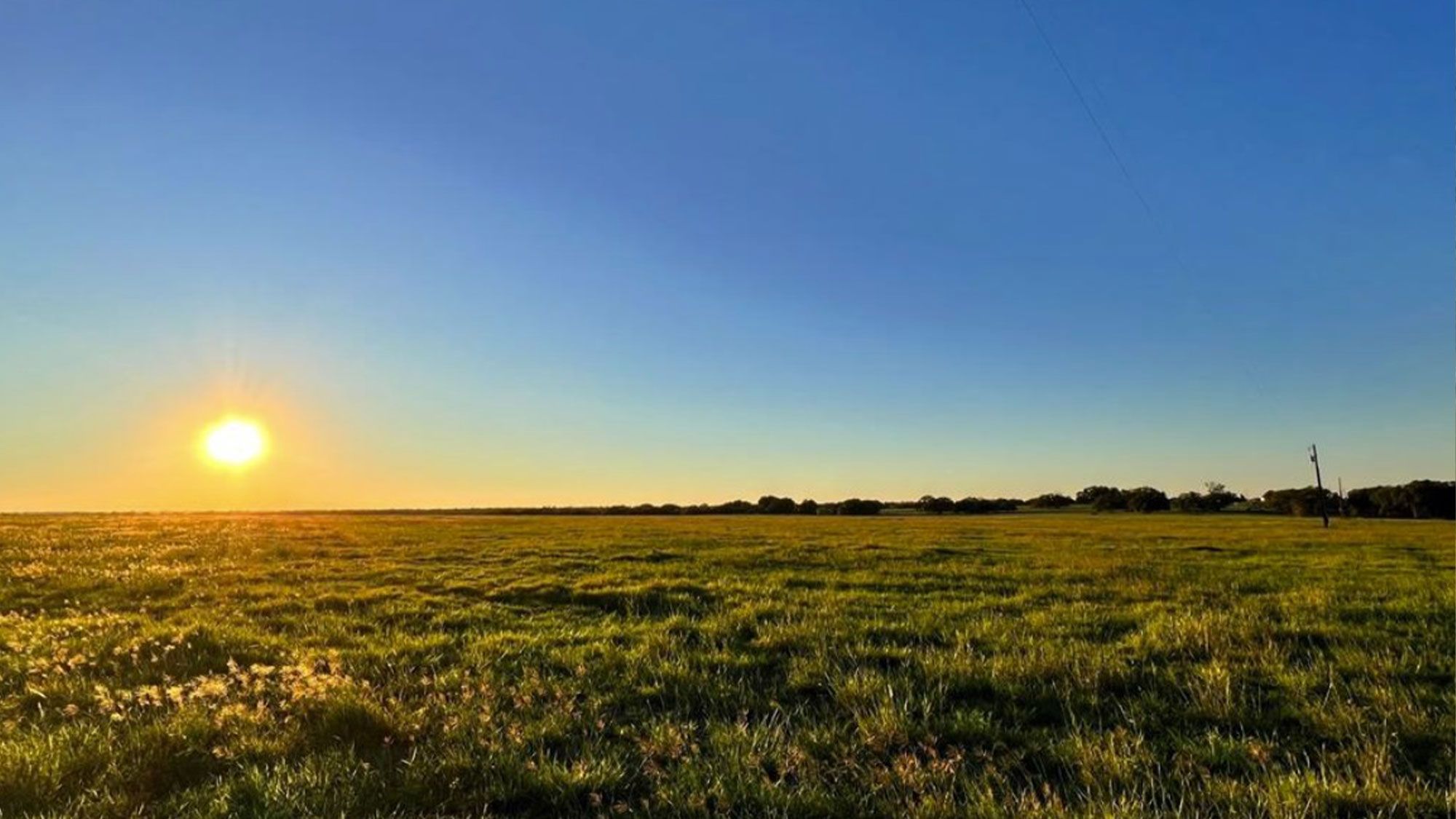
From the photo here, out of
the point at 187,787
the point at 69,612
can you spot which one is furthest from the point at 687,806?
the point at 69,612

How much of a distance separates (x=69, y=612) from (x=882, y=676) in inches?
560

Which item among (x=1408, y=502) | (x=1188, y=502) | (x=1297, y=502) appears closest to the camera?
(x=1408, y=502)

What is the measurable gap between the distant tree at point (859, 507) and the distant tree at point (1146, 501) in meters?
50.3

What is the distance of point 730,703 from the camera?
22.7ft

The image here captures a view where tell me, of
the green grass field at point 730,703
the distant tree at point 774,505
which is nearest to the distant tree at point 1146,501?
the distant tree at point 774,505

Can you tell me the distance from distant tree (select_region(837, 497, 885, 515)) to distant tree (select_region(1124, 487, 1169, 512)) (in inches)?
1980

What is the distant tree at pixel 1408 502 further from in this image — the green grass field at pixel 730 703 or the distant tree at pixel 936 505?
the green grass field at pixel 730 703

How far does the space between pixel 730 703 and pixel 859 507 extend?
5492 inches

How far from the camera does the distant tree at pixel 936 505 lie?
155875mm

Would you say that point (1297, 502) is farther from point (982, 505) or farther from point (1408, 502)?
point (982, 505)

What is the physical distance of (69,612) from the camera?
13.0 m

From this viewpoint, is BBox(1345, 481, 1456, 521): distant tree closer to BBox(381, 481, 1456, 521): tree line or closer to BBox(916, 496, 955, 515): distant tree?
BBox(381, 481, 1456, 521): tree line

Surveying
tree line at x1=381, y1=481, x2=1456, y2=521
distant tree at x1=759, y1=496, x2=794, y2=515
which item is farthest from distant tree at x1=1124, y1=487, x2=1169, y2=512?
distant tree at x1=759, y1=496, x2=794, y2=515

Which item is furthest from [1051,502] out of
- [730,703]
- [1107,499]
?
[730,703]
